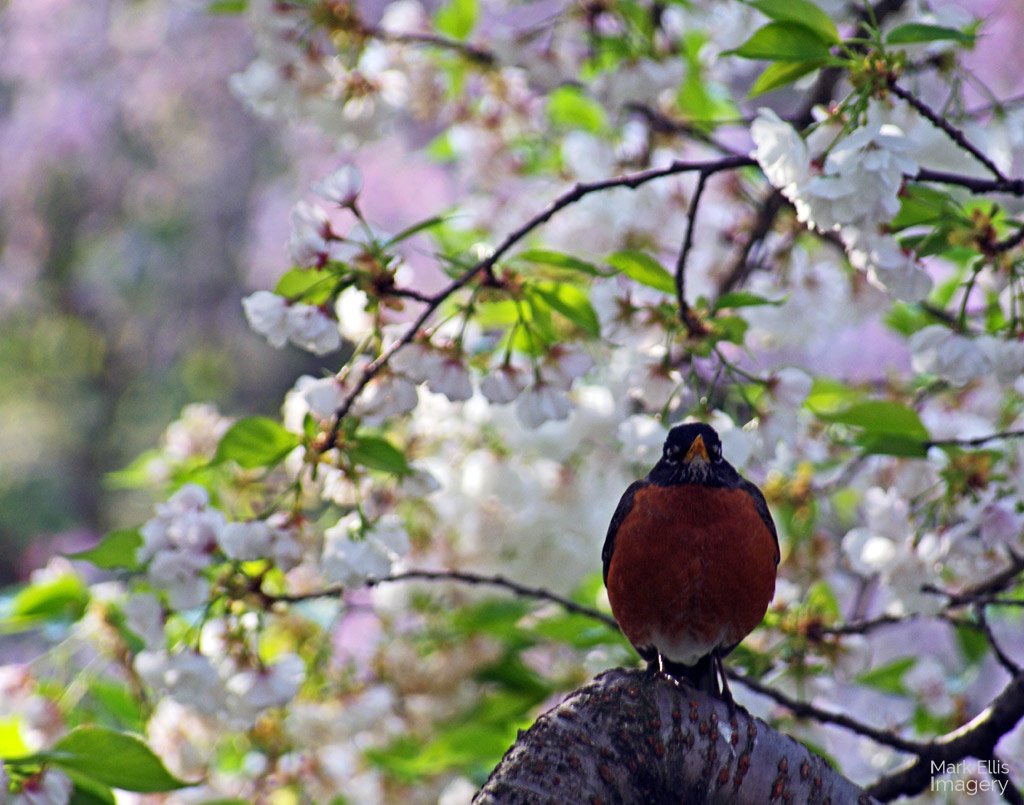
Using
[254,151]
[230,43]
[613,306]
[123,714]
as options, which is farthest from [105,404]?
[613,306]

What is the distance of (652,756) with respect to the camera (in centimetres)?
127

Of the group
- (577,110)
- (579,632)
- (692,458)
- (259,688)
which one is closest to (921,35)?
(692,458)

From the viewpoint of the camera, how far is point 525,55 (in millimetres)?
2396

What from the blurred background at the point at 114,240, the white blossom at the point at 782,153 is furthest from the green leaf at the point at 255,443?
the blurred background at the point at 114,240

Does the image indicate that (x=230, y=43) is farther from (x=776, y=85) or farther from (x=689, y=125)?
(x=776, y=85)

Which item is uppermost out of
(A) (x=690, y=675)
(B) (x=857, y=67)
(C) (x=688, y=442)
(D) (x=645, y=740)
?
(B) (x=857, y=67)

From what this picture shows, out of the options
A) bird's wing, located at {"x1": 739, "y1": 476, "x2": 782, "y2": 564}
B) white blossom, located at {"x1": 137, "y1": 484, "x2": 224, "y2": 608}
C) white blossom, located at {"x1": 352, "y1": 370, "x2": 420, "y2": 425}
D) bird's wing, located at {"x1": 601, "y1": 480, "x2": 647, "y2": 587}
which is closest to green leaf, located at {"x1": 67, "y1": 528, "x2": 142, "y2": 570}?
white blossom, located at {"x1": 137, "y1": 484, "x2": 224, "y2": 608}

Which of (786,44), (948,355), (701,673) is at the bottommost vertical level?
(701,673)

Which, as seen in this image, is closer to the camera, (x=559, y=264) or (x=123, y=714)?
(x=559, y=264)

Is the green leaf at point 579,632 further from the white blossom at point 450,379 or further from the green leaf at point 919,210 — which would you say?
the green leaf at point 919,210

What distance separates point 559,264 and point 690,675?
26.2 inches

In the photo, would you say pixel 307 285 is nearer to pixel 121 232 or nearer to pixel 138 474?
pixel 138 474

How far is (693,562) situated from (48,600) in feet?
3.68

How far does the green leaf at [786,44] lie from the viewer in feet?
4.98
